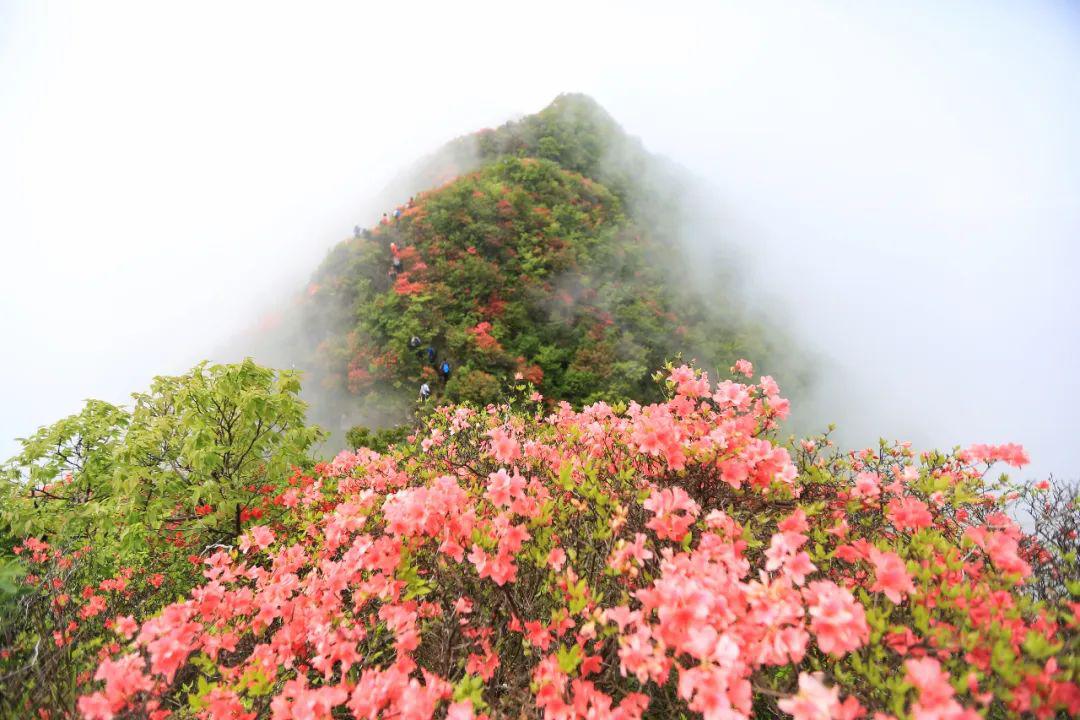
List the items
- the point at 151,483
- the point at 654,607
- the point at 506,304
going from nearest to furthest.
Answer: the point at 654,607 < the point at 151,483 < the point at 506,304

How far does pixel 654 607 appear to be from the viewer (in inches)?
75.7

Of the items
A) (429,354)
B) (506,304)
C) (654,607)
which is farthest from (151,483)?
(506,304)

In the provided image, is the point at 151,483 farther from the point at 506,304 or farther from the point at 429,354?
the point at 506,304

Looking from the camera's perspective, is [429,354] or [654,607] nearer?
[654,607]

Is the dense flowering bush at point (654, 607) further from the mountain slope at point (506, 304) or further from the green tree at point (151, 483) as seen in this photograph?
the mountain slope at point (506, 304)

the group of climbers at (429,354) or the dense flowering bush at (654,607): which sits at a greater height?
the dense flowering bush at (654,607)

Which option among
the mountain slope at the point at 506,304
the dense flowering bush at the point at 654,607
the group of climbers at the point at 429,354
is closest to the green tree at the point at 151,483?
the dense flowering bush at the point at 654,607

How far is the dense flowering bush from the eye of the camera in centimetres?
157

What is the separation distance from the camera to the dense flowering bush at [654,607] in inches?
61.7

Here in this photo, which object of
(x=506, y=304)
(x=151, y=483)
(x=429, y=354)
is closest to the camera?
(x=151, y=483)

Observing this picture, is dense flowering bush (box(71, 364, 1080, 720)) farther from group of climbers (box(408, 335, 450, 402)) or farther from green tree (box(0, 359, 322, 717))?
group of climbers (box(408, 335, 450, 402))

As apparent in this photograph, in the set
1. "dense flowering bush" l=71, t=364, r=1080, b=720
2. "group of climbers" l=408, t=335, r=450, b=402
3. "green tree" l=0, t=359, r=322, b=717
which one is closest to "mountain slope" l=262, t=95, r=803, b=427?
"group of climbers" l=408, t=335, r=450, b=402

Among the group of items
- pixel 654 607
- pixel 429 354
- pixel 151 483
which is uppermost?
pixel 151 483

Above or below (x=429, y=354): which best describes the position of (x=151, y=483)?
above
